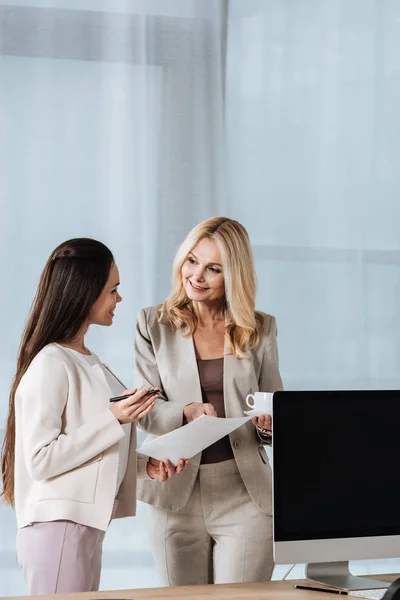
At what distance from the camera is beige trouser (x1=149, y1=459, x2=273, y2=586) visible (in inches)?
96.0

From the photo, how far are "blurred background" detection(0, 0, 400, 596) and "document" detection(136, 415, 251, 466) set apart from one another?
1.30 meters

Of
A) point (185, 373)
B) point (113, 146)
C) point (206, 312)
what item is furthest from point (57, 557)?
point (113, 146)

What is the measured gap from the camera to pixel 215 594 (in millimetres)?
1824

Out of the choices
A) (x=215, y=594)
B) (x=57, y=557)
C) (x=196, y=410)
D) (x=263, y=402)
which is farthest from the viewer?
(x=196, y=410)

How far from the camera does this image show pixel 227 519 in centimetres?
245

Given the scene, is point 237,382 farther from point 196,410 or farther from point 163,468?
point 163,468

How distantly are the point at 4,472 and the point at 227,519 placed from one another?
696 millimetres

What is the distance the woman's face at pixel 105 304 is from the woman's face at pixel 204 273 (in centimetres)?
40

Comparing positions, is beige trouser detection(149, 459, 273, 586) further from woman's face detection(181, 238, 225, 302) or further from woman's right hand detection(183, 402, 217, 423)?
woman's face detection(181, 238, 225, 302)

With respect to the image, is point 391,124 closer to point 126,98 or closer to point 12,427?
point 126,98

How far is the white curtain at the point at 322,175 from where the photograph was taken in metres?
3.61

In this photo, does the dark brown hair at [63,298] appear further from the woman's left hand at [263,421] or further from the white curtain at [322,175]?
the white curtain at [322,175]

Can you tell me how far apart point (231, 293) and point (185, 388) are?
34cm

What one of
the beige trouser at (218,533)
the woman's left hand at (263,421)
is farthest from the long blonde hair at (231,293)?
the beige trouser at (218,533)
